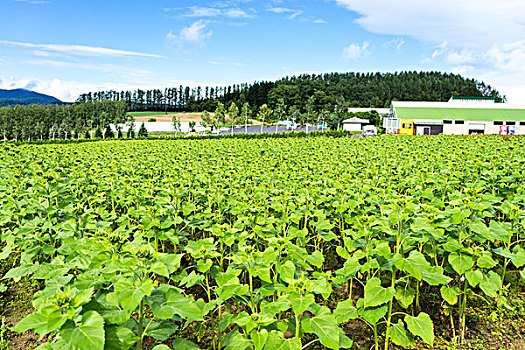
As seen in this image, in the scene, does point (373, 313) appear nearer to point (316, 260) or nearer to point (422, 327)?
point (422, 327)

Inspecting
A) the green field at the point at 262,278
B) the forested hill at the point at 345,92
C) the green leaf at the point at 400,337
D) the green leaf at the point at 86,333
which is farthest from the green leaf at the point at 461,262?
the forested hill at the point at 345,92

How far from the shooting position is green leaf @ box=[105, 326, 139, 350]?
190 cm

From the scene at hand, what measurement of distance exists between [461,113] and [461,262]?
2330 inches

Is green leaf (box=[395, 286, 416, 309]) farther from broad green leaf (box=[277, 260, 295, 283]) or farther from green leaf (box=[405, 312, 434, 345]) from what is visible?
broad green leaf (box=[277, 260, 295, 283])

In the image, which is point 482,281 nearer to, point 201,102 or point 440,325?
point 440,325

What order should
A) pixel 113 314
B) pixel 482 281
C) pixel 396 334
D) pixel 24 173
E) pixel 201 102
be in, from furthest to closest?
pixel 201 102 < pixel 24 173 < pixel 482 281 < pixel 396 334 < pixel 113 314

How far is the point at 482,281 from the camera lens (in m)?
3.40

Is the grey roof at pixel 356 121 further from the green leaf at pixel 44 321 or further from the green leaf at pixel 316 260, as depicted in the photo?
the green leaf at pixel 44 321

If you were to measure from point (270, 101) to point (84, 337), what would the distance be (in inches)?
4656

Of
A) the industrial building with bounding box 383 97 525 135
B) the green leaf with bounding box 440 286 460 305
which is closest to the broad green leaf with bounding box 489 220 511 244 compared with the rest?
the green leaf with bounding box 440 286 460 305

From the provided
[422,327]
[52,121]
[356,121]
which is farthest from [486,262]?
[52,121]

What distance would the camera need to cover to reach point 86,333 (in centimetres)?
170

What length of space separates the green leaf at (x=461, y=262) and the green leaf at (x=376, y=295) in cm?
84

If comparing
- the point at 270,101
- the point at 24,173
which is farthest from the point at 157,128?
the point at 24,173
